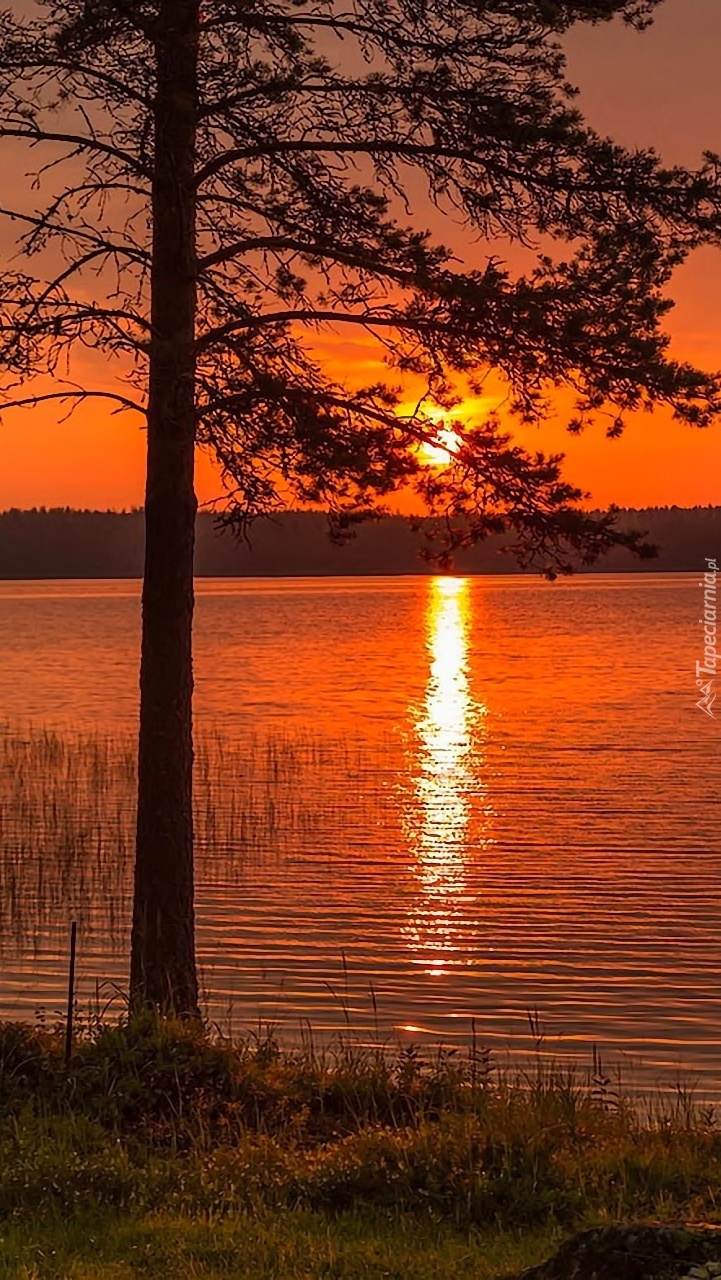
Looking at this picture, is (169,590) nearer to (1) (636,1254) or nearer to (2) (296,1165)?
(2) (296,1165)

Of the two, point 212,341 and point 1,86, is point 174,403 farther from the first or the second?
point 1,86

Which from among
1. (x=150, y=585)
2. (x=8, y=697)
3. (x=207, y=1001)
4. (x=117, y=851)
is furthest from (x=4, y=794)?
(x=8, y=697)

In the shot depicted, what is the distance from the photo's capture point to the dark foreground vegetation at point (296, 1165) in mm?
6789

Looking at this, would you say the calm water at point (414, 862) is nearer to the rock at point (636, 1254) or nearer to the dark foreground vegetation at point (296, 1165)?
the dark foreground vegetation at point (296, 1165)

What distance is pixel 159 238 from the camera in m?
12.3

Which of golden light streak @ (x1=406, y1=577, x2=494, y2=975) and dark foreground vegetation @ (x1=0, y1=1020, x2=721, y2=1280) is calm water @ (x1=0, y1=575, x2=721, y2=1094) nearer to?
golden light streak @ (x1=406, y1=577, x2=494, y2=975)

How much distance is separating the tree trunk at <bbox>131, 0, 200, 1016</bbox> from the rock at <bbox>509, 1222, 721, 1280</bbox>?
7403mm

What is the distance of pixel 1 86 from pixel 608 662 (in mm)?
65967

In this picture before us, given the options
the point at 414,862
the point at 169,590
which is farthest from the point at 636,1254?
the point at 414,862

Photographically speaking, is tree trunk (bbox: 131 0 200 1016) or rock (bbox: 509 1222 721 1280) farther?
tree trunk (bbox: 131 0 200 1016)

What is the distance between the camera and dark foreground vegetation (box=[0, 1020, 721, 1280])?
6789mm

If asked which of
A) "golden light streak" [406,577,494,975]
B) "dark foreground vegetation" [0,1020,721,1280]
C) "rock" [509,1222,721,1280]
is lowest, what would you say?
"golden light streak" [406,577,494,975]

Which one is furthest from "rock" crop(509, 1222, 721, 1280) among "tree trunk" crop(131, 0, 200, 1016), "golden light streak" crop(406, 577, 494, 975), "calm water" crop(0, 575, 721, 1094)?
"golden light streak" crop(406, 577, 494, 975)

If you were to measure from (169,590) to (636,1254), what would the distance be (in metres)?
8.04
